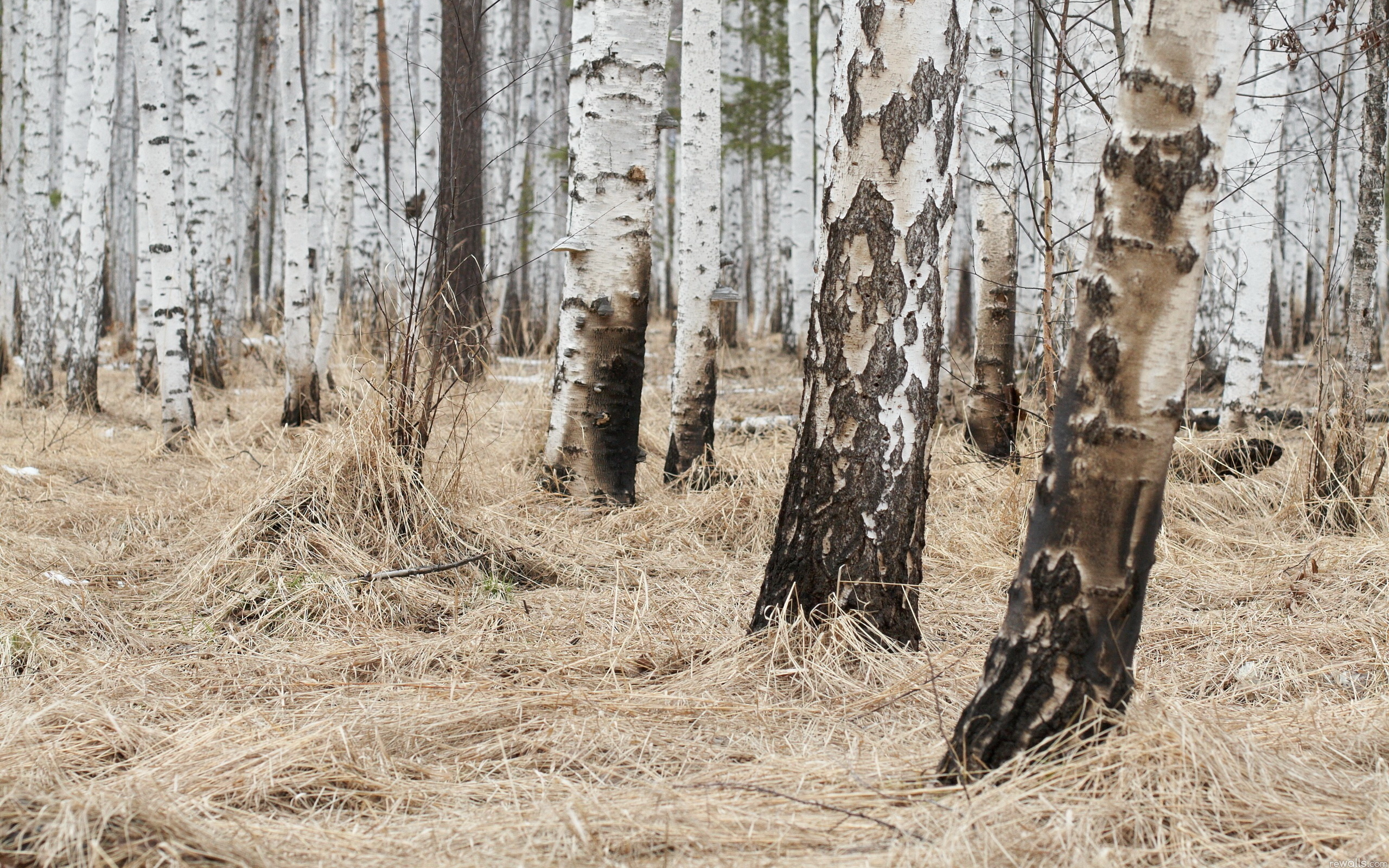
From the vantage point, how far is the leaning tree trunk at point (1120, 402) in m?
1.74

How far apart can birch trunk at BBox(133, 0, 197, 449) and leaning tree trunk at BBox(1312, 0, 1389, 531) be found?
6194mm

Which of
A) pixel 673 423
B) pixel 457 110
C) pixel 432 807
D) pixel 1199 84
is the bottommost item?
pixel 432 807

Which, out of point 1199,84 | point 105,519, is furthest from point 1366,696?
point 105,519

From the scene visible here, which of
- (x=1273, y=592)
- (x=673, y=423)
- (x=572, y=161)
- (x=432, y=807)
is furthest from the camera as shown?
(x=673, y=423)

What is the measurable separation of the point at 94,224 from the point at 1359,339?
27.5 ft

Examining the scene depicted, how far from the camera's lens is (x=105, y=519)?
4469 mm

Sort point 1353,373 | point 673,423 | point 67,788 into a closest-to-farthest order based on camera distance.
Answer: point 67,788 < point 1353,373 < point 673,423

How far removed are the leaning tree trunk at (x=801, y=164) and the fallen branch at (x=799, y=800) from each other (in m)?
9.50

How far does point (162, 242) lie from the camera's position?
21.0 feet

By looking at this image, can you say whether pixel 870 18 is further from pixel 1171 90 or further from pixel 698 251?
pixel 698 251

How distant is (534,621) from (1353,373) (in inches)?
140

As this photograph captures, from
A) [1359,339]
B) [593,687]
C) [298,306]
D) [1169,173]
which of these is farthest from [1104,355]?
[298,306]

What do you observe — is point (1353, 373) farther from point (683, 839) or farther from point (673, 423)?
point (683, 839)

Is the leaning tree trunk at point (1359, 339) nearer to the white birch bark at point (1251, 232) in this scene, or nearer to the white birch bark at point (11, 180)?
the white birch bark at point (1251, 232)
